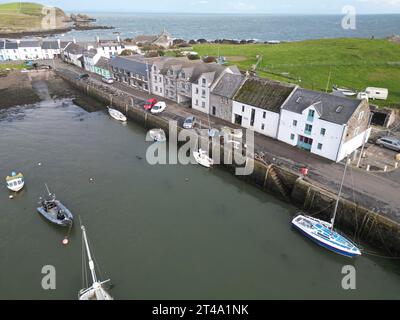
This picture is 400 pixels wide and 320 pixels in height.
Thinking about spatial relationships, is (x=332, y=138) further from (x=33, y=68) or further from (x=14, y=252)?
(x=33, y=68)

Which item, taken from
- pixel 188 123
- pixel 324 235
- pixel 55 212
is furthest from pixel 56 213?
pixel 324 235

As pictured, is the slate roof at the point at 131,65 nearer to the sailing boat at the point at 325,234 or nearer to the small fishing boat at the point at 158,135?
the small fishing boat at the point at 158,135

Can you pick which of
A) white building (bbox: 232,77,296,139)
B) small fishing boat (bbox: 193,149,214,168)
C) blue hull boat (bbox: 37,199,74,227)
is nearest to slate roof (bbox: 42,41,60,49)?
white building (bbox: 232,77,296,139)

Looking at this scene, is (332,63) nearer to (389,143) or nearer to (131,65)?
(389,143)

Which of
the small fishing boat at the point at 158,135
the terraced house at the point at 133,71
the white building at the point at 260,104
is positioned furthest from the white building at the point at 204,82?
the terraced house at the point at 133,71

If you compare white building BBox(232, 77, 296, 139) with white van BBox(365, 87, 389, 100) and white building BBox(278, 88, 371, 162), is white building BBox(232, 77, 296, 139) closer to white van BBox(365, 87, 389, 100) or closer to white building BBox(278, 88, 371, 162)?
white building BBox(278, 88, 371, 162)

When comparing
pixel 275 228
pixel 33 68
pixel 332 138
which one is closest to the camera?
pixel 275 228

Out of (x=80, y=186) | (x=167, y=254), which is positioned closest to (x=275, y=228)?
(x=167, y=254)
